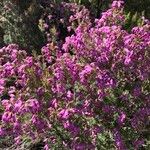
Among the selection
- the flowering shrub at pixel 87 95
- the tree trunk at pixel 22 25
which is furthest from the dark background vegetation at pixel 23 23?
the flowering shrub at pixel 87 95

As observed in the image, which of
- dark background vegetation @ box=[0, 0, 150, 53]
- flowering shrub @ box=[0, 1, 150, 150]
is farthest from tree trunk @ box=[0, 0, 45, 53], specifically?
flowering shrub @ box=[0, 1, 150, 150]

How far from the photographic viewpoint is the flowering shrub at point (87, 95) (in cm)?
491

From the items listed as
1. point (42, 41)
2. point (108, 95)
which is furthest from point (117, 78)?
point (42, 41)

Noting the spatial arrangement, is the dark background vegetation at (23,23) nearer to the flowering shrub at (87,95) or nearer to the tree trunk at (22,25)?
the tree trunk at (22,25)

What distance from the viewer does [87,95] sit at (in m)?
5.10

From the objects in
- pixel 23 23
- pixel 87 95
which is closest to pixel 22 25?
pixel 23 23

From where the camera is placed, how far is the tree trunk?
779cm

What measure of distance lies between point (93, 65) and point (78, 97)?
1.40 feet

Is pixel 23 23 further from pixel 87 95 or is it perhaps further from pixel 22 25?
pixel 87 95

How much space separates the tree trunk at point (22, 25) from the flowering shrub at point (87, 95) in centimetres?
256

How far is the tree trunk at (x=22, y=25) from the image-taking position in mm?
7793

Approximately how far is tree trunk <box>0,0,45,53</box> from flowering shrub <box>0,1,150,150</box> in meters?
2.56

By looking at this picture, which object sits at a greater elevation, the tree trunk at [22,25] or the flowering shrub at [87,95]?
the tree trunk at [22,25]

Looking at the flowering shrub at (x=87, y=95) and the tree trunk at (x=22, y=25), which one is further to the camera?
the tree trunk at (x=22, y=25)
